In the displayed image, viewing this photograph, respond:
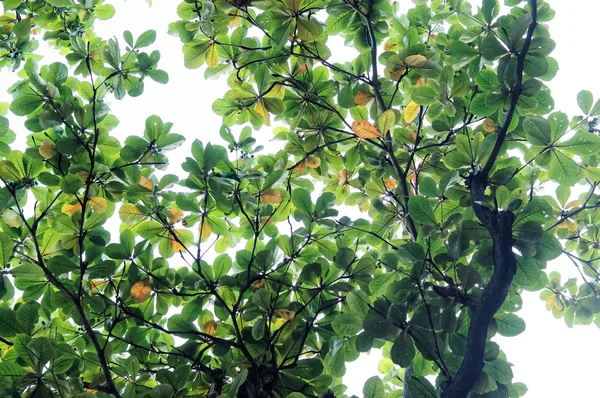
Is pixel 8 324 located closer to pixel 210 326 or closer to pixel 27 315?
pixel 27 315

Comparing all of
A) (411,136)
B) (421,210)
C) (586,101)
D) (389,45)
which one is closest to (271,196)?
(421,210)

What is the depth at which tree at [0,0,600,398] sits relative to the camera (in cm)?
196

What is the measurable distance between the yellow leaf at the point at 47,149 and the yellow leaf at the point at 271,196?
1.04 m

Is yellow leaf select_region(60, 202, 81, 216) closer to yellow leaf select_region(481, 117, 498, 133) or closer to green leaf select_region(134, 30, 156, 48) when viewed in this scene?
green leaf select_region(134, 30, 156, 48)

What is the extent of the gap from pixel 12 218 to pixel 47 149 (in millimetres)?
366

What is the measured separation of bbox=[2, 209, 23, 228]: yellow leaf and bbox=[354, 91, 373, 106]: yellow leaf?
180 centimetres

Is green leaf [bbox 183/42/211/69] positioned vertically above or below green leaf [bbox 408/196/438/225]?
above

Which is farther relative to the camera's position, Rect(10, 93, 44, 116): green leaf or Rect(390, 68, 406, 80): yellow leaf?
Rect(390, 68, 406, 80): yellow leaf

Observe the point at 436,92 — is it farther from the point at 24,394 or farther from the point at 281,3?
the point at 24,394

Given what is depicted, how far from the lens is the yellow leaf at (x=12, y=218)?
7.38 ft

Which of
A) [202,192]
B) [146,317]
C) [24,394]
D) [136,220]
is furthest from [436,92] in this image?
[24,394]

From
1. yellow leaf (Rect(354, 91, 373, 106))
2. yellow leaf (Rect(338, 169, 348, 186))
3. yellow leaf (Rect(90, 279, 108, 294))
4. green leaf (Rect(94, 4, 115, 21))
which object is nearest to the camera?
yellow leaf (Rect(90, 279, 108, 294))

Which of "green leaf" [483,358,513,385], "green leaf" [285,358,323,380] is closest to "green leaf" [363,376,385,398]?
"green leaf" [285,358,323,380]

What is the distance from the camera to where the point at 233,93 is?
8.64 feet
